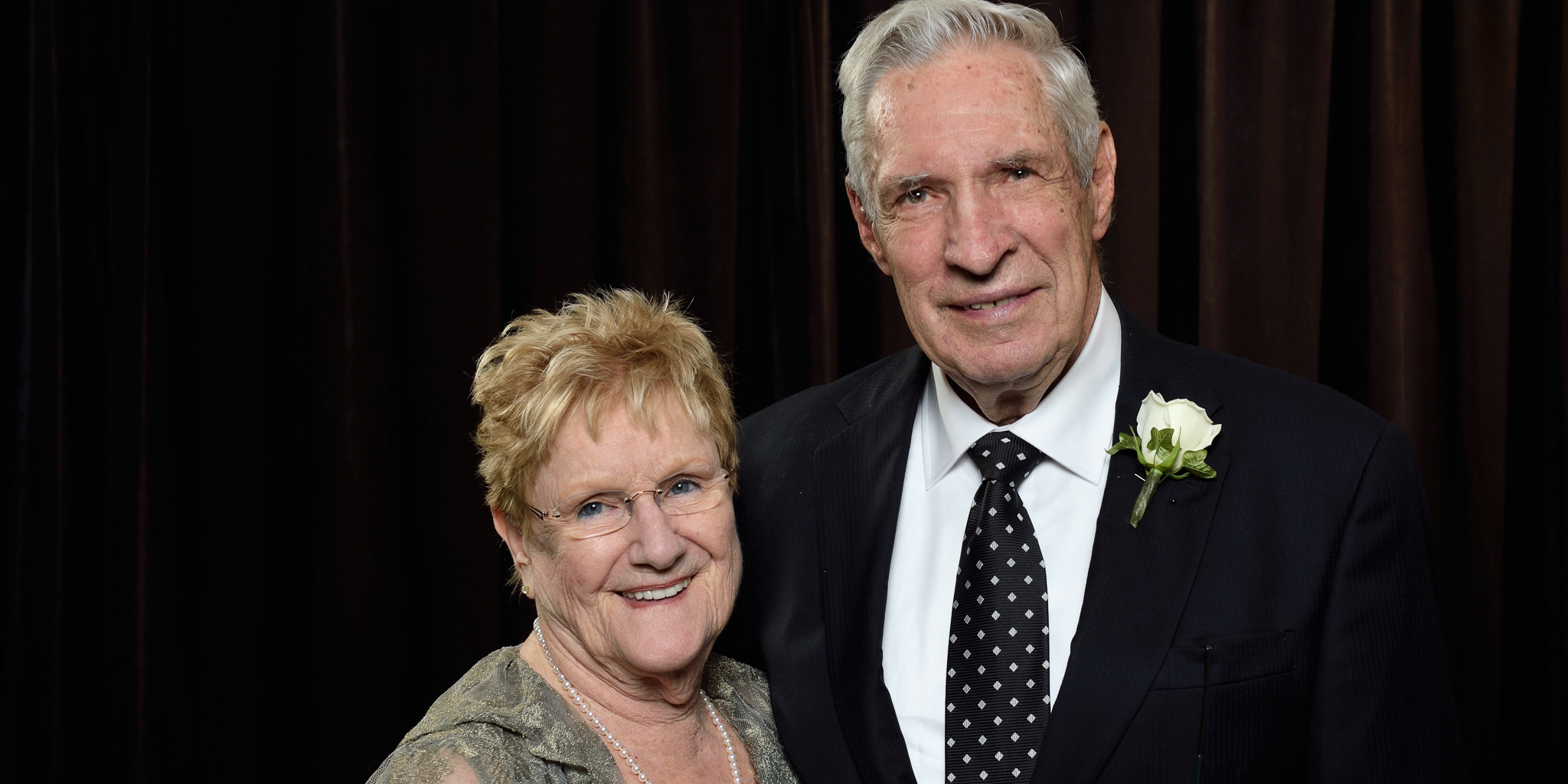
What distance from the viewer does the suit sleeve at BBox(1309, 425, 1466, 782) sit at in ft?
4.91

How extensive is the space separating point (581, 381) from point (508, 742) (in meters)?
0.46

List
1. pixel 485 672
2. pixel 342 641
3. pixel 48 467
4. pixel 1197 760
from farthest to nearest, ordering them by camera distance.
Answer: pixel 342 641 → pixel 48 467 → pixel 485 672 → pixel 1197 760

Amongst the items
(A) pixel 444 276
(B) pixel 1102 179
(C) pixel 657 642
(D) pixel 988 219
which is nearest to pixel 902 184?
(D) pixel 988 219

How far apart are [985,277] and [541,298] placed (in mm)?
1338

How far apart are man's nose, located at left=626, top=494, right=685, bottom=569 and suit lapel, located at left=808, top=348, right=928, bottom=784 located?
255 mm

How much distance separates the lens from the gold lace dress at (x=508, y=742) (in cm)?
150

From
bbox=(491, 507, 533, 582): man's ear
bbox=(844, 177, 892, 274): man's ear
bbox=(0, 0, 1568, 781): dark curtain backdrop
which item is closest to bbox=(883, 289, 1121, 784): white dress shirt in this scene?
bbox=(844, 177, 892, 274): man's ear

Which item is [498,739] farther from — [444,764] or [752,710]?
[752,710]

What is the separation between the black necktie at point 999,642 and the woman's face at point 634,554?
0.34 meters

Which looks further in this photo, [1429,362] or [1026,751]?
[1429,362]

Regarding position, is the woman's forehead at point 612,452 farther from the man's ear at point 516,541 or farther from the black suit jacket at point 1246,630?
the black suit jacket at point 1246,630

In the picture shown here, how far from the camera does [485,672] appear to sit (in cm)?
168

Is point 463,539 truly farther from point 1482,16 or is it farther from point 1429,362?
point 1482,16

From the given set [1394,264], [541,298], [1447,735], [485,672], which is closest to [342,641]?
[541,298]
